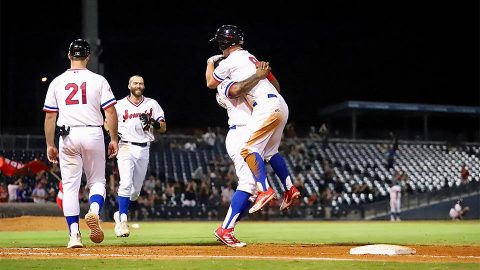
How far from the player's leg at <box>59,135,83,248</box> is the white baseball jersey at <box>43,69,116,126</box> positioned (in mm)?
240

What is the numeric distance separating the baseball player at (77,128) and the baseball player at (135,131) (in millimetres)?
2894

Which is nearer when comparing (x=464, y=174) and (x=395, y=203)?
(x=395, y=203)

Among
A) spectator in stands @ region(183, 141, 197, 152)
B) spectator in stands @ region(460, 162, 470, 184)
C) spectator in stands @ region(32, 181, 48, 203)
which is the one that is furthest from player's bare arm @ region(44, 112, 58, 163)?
spectator in stands @ region(460, 162, 470, 184)

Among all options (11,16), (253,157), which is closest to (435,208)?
(11,16)

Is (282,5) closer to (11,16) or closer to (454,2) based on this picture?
(454,2)

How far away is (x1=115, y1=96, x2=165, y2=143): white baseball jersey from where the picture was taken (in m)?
12.9

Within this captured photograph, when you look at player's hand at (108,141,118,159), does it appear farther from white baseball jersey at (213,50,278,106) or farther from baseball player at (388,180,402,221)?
baseball player at (388,180,402,221)

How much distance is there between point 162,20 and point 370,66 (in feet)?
38.3

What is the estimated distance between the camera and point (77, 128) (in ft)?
31.7

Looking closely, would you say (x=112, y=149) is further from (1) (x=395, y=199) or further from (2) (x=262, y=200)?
(1) (x=395, y=199)

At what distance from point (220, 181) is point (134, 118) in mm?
18427

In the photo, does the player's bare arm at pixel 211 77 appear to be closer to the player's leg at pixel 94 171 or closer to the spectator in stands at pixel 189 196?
the player's leg at pixel 94 171

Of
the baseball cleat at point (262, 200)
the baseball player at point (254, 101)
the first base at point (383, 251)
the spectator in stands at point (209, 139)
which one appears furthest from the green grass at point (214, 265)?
the spectator in stands at point (209, 139)

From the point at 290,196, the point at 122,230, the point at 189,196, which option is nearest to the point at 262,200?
the point at 290,196
